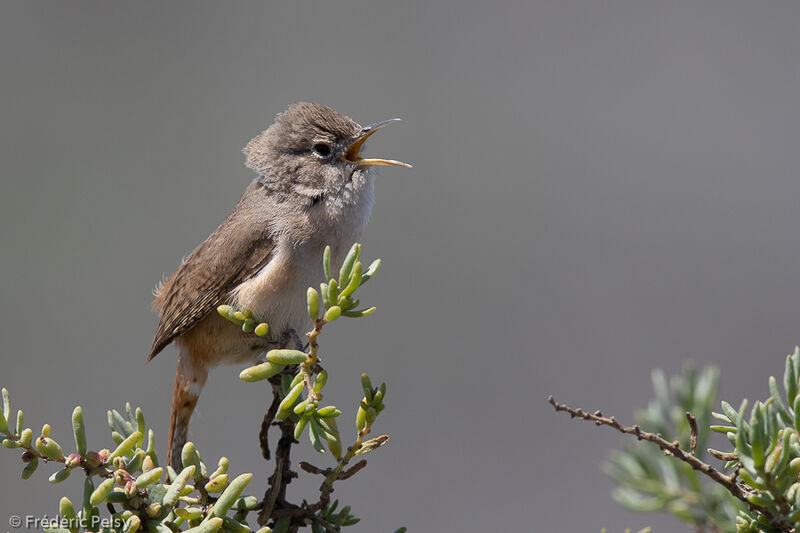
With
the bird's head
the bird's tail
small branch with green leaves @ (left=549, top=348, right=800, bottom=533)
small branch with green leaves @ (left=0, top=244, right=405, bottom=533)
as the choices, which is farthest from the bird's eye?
small branch with green leaves @ (left=549, top=348, right=800, bottom=533)

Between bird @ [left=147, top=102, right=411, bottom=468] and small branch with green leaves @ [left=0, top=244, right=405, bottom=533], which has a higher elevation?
bird @ [left=147, top=102, right=411, bottom=468]

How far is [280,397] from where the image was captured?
185cm

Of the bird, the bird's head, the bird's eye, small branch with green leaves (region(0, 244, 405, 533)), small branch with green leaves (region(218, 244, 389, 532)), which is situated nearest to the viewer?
small branch with green leaves (region(0, 244, 405, 533))

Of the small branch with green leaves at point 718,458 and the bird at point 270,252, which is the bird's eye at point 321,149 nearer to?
the bird at point 270,252

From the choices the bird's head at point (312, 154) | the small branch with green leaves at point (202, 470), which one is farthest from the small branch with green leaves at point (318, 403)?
the bird's head at point (312, 154)

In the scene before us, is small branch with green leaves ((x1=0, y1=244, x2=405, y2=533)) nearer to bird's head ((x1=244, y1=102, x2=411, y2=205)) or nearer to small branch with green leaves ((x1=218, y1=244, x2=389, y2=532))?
small branch with green leaves ((x1=218, y1=244, x2=389, y2=532))

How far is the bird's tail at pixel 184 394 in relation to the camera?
2.61 meters

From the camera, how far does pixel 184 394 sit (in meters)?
2.71

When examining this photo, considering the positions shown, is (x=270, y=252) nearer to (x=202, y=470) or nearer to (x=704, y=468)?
(x=202, y=470)

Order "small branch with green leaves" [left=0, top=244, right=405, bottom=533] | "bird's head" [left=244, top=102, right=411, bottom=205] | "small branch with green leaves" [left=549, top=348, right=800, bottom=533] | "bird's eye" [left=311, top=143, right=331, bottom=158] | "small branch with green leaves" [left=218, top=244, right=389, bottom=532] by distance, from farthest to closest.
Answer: "bird's eye" [left=311, top=143, right=331, bottom=158] < "bird's head" [left=244, top=102, right=411, bottom=205] < "small branch with green leaves" [left=218, top=244, right=389, bottom=532] < "small branch with green leaves" [left=0, top=244, right=405, bottom=533] < "small branch with green leaves" [left=549, top=348, right=800, bottom=533]

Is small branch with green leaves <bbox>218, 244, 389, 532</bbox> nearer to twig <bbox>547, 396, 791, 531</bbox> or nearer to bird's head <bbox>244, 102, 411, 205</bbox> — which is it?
twig <bbox>547, 396, 791, 531</bbox>

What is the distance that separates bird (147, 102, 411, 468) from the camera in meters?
2.55

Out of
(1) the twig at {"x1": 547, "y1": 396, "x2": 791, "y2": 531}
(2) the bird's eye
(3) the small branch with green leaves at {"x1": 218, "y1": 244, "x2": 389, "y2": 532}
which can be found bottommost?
(1) the twig at {"x1": 547, "y1": 396, "x2": 791, "y2": 531}

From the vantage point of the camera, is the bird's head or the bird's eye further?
the bird's eye
